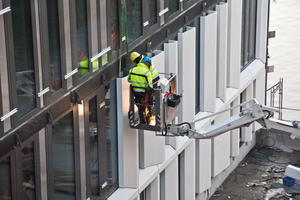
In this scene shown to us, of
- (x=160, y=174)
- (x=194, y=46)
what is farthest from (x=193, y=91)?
(x=160, y=174)

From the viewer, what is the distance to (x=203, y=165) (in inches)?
837

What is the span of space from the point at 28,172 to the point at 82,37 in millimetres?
3568

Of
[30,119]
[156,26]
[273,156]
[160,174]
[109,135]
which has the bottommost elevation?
[273,156]

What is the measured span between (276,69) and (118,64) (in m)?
27.8

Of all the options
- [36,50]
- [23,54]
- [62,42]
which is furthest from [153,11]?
[23,54]

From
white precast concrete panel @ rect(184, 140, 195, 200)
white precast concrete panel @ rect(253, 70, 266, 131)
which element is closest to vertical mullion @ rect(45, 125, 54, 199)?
white precast concrete panel @ rect(184, 140, 195, 200)

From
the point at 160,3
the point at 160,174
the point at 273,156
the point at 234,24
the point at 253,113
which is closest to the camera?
the point at 253,113

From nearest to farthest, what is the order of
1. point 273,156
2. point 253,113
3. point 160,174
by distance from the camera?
point 253,113 < point 160,174 < point 273,156

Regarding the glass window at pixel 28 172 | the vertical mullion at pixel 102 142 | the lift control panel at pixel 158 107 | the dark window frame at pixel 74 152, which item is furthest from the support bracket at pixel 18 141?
the lift control panel at pixel 158 107

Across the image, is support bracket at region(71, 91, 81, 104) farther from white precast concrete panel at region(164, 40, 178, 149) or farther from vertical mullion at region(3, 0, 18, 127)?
white precast concrete panel at region(164, 40, 178, 149)

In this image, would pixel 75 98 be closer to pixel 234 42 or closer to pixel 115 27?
pixel 115 27

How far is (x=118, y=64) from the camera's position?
14750 mm

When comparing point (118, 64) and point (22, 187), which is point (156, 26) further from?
point (22, 187)

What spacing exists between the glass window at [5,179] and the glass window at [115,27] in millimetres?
4842
